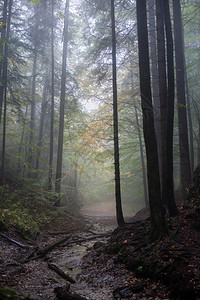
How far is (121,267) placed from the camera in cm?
534

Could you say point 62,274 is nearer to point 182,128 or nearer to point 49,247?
point 49,247

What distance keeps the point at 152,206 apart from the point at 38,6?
17536 mm

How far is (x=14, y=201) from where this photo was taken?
11.7m

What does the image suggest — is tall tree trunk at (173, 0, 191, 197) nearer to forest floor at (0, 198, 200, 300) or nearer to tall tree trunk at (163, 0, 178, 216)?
tall tree trunk at (163, 0, 178, 216)

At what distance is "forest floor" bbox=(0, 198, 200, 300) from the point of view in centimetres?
377

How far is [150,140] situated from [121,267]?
356cm

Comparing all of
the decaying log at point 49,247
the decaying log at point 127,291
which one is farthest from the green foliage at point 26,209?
the decaying log at point 127,291

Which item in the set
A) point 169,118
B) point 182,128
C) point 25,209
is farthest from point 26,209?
point 182,128

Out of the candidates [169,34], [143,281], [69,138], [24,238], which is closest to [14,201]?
[24,238]

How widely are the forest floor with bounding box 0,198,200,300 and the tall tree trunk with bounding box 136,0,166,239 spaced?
46cm

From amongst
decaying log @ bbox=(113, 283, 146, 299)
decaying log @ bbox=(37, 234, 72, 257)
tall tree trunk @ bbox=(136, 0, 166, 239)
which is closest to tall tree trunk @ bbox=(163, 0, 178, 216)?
tall tree trunk @ bbox=(136, 0, 166, 239)

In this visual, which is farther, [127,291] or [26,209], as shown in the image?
[26,209]

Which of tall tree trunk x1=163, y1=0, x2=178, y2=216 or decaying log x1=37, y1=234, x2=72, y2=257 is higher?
tall tree trunk x1=163, y1=0, x2=178, y2=216

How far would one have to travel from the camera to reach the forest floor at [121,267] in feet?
12.4
